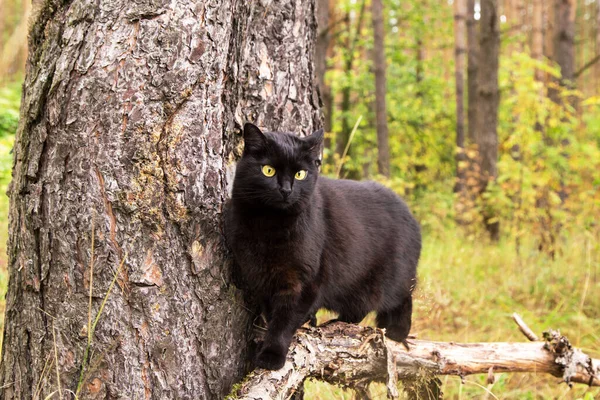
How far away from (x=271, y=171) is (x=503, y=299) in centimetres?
337

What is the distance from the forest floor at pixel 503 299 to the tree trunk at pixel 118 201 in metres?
1.27

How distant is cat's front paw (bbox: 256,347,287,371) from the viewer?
87.4 inches

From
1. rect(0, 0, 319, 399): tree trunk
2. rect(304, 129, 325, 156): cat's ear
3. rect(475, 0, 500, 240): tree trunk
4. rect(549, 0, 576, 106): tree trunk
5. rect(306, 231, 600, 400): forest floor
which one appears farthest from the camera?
rect(549, 0, 576, 106): tree trunk

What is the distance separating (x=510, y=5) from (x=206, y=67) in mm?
19901

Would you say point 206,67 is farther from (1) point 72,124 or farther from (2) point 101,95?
(1) point 72,124

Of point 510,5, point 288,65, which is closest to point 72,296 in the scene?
point 288,65

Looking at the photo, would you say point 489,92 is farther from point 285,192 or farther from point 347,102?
point 285,192

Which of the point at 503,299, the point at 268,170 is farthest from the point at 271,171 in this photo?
the point at 503,299

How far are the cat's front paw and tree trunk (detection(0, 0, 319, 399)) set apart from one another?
21 centimetres

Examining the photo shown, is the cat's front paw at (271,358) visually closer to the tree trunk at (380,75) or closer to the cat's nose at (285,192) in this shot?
the cat's nose at (285,192)

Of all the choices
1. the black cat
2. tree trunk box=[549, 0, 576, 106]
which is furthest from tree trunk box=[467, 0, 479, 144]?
the black cat

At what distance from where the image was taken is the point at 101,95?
2.00 meters

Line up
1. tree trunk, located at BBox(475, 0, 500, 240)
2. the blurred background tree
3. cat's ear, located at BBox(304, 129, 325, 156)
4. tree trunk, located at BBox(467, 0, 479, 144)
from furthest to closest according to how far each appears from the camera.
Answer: tree trunk, located at BBox(467, 0, 479, 144) < tree trunk, located at BBox(475, 0, 500, 240) < the blurred background tree < cat's ear, located at BBox(304, 129, 325, 156)

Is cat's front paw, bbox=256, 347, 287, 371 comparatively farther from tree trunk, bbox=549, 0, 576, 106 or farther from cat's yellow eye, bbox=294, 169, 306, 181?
tree trunk, bbox=549, 0, 576, 106
